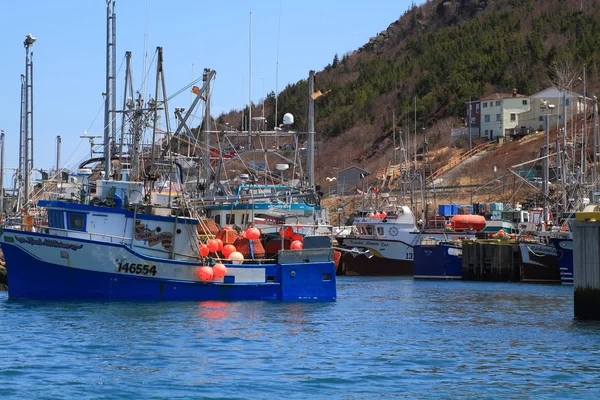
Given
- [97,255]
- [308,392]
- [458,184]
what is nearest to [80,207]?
[97,255]

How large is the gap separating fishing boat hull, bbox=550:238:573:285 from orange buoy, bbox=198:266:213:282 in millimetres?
19542

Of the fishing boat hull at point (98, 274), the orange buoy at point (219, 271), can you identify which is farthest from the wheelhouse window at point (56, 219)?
the orange buoy at point (219, 271)

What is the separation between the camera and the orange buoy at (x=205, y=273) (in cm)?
3191

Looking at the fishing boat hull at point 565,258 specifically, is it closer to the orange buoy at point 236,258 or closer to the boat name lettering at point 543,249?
the boat name lettering at point 543,249

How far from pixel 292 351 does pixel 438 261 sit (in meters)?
31.0

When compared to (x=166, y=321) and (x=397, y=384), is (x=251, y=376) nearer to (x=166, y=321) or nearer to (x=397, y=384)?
(x=397, y=384)

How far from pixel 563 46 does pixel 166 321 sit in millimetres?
87531

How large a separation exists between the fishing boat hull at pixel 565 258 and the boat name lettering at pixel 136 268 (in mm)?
21128

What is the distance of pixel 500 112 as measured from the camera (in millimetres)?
93688

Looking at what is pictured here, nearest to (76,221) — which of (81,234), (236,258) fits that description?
(81,234)

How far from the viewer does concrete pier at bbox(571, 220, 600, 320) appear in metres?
25.0

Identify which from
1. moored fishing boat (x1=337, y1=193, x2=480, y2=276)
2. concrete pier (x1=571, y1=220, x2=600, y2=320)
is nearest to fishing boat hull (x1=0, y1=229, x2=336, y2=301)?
concrete pier (x1=571, y1=220, x2=600, y2=320)

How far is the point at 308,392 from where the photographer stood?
1794cm

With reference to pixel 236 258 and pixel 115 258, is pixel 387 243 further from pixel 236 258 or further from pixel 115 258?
pixel 115 258
